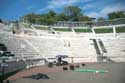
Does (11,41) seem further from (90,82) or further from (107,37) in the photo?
(107,37)

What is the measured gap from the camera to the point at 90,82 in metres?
3.10

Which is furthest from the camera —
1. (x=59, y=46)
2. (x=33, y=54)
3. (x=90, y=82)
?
(x=59, y=46)

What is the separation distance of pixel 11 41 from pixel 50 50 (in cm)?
148

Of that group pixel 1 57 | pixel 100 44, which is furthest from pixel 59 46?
pixel 1 57

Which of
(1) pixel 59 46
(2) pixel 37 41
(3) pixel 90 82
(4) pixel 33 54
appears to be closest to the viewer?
(3) pixel 90 82

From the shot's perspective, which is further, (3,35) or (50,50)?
(50,50)

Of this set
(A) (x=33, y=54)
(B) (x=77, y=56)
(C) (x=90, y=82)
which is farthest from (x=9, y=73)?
(B) (x=77, y=56)

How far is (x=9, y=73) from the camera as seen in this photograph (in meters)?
3.14

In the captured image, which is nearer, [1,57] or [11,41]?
[1,57]

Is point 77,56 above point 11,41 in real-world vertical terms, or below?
below

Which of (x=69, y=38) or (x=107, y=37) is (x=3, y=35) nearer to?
(x=69, y=38)

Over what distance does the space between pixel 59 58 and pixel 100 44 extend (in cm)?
309

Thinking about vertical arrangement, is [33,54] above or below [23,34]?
below

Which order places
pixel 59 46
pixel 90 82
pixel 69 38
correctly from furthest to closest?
pixel 69 38 → pixel 59 46 → pixel 90 82
